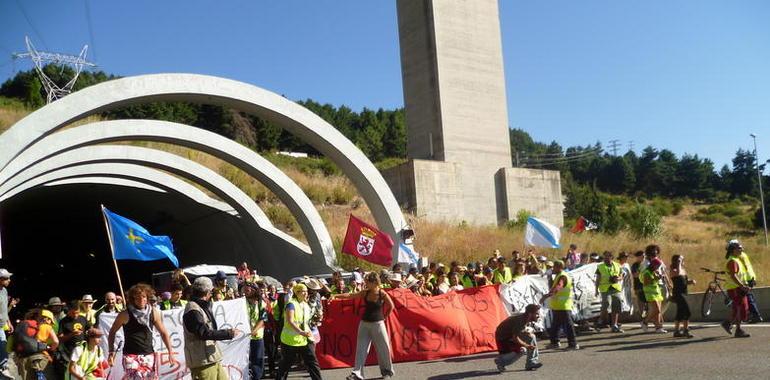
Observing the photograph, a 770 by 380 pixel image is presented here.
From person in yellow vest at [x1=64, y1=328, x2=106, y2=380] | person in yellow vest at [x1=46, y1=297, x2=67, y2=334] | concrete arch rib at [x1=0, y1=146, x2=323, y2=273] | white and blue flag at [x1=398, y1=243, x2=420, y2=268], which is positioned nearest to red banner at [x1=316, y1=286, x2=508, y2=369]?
person in yellow vest at [x1=46, y1=297, x2=67, y2=334]

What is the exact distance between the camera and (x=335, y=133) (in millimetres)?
21531

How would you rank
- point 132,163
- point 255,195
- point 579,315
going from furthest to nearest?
1. point 255,195
2. point 132,163
3. point 579,315

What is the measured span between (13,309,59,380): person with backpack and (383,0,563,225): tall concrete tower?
22.9 m

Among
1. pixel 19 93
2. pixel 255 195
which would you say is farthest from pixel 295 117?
pixel 19 93

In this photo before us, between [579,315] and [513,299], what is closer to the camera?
[513,299]

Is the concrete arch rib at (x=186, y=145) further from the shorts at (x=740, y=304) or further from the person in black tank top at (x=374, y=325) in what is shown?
the shorts at (x=740, y=304)

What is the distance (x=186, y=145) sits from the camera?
22.6 meters

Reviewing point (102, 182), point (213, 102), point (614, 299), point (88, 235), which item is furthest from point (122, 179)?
point (614, 299)

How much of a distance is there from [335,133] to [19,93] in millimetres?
67892

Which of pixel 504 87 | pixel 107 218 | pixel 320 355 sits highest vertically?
pixel 504 87

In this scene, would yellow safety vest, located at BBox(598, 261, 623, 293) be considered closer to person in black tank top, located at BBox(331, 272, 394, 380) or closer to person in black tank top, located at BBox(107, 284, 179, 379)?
person in black tank top, located at BBox(331, 272, 394, 380)

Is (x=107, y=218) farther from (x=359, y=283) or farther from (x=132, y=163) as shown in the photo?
(x=132, y=163)

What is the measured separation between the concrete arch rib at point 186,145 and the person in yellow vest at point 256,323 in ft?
27.1

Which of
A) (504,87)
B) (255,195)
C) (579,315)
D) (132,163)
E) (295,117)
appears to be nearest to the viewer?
(579,315)
